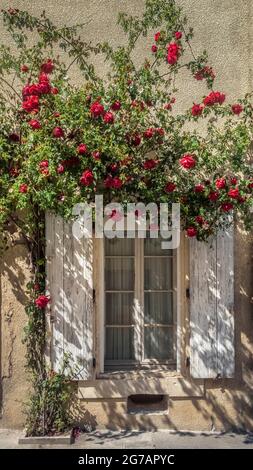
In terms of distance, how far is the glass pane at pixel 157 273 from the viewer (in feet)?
18.7

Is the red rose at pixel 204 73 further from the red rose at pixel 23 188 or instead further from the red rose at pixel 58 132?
the red rose at pixel 23 188

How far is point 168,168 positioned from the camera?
5.25 m

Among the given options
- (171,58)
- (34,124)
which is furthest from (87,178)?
(171,58)

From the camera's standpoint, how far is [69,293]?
533cm

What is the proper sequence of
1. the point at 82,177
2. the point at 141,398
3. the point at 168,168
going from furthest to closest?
the point at 141,398 < the point at 168,168 < the point at 82,177

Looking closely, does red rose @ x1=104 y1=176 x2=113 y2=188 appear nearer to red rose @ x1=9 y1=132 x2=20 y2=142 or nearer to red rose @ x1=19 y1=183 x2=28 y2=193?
red rose @ x1=19 y1=183 x2=28 y2=193

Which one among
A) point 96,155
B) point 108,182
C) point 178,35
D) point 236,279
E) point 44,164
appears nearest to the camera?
point 44,164

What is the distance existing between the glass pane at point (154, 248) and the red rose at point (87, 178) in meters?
1.20

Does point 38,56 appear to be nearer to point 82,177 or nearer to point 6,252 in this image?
point 82,177

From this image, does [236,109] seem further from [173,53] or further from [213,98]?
[173,53]

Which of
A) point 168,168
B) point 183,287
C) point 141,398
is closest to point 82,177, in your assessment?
point 168,168

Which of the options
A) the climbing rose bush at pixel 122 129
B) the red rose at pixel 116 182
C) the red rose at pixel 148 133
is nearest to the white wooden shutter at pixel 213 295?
the climbing rose bush at pixel 122 129

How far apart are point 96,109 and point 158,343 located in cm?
254

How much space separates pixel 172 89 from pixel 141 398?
324cm
